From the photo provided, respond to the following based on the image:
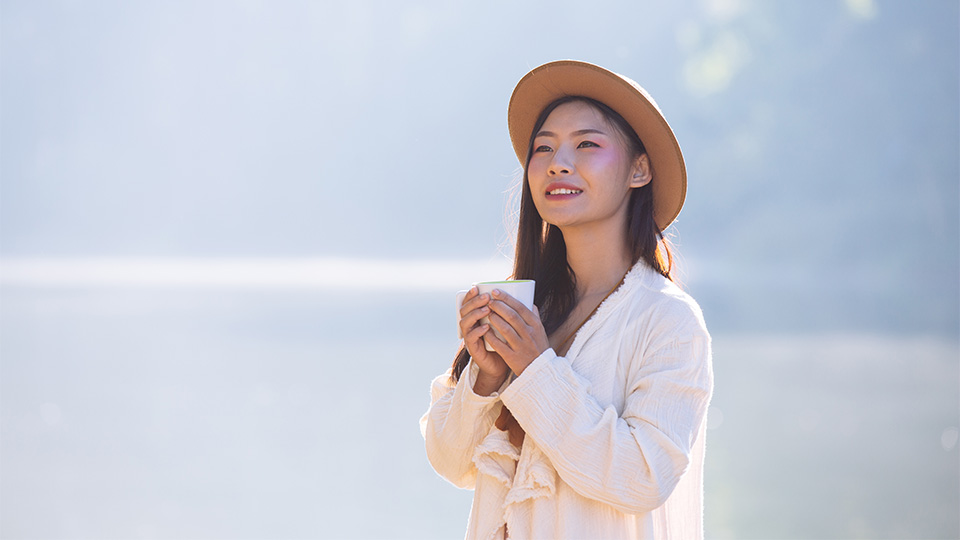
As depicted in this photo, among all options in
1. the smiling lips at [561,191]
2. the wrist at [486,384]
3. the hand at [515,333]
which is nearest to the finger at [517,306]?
the hand at [515,333]

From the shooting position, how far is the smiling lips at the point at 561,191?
1276mm

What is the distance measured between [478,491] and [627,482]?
0.27 metres

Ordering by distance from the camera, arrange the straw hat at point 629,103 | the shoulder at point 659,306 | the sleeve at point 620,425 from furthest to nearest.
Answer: the straw hat at point 629,103, the shoulder at point 659,306, the sleeve at point 620,425

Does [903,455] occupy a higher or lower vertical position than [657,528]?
higher

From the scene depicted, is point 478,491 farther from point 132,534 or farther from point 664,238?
point 132,534

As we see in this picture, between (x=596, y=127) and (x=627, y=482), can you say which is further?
(x=596, y=127)

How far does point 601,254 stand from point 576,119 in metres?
0.21

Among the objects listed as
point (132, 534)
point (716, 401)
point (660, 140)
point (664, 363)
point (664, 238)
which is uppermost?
point (716, 401)

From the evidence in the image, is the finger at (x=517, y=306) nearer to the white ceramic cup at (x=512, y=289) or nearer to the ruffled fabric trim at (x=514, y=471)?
the white ceramic cup at (x=512, y=289)

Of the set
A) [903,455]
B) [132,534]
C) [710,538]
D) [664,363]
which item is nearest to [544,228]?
[664,363]

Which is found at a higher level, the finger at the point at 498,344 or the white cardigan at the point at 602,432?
the finger at the point at 498,344

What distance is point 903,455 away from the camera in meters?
4.06

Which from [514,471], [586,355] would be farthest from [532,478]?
[586,355]

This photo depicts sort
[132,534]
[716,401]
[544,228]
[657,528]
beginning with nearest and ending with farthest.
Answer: [657,528]
[544,228]
[132,534]
[716,401]
